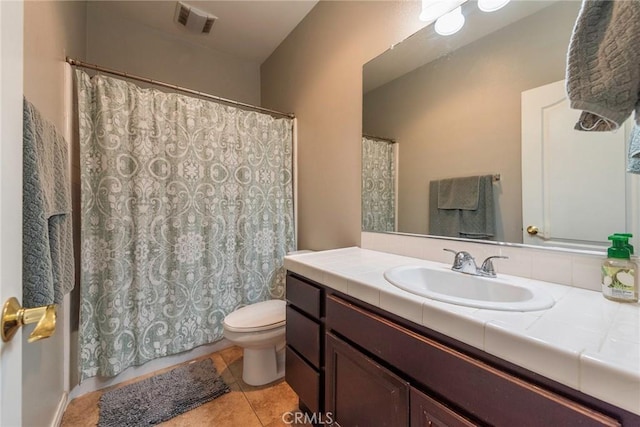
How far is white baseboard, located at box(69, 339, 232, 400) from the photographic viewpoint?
1476 millimetres

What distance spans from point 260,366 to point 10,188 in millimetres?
1499

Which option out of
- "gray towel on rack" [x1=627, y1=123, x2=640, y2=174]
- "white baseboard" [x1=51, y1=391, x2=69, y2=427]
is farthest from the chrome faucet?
"white baseboard" [x1=51, y1=391, x2=69, y2=427]

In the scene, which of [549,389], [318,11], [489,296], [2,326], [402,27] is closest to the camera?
[2,326]

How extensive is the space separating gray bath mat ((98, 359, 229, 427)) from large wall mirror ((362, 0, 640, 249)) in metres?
1.37

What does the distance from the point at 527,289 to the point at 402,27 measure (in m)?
1.36

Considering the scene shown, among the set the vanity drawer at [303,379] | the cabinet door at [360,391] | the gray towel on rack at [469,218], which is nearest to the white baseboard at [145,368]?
the vanity drawer at [303,379]

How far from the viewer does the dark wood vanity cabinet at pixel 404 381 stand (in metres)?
0.48

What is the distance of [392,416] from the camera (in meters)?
0.76

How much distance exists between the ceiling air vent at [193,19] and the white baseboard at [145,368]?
247 cm

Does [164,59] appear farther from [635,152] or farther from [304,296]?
[635,152]

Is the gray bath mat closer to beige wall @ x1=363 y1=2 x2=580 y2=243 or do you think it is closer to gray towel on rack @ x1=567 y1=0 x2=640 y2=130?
beige wall @ x1=363 y1=2 x2=580 y2=243

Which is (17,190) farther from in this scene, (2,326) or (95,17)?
(95,17)

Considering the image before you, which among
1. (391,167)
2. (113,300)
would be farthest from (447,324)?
(113,300)

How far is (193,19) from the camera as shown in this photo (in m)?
2.01
